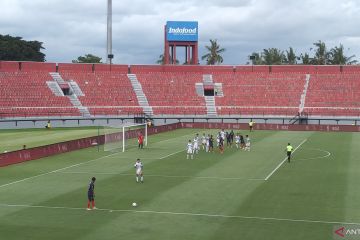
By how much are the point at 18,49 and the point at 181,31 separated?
50213 mm

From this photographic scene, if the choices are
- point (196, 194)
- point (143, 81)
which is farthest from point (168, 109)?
point (196, 194)

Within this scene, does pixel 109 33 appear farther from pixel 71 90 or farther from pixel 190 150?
pixel 190 150

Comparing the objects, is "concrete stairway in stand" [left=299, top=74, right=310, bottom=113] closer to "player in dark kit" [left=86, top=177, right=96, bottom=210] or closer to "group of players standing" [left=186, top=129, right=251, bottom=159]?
"group of players standing" [left=186, top=129, right=251, bottom=159]

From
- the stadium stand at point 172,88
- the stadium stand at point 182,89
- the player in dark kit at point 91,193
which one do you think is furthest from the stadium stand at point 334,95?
the player in dark kit at point 91,193

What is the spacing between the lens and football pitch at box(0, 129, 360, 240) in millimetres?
20844

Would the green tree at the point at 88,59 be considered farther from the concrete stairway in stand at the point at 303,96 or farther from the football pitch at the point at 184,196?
the football pitch at the point at 184,196

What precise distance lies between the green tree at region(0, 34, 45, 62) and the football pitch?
95.6 meters

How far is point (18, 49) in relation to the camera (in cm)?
13412

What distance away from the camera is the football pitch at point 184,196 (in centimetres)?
2084

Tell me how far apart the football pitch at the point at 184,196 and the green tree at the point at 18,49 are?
3764 inches

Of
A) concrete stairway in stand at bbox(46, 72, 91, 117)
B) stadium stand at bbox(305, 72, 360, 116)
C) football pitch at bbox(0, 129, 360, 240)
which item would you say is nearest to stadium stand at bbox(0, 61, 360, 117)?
stadium stand at bbox(305, 72, 360, 116)

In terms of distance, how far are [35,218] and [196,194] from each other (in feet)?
28.3

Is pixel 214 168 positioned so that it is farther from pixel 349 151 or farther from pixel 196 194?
pixel 349 151

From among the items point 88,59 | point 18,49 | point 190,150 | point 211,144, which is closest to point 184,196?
point 190,150
